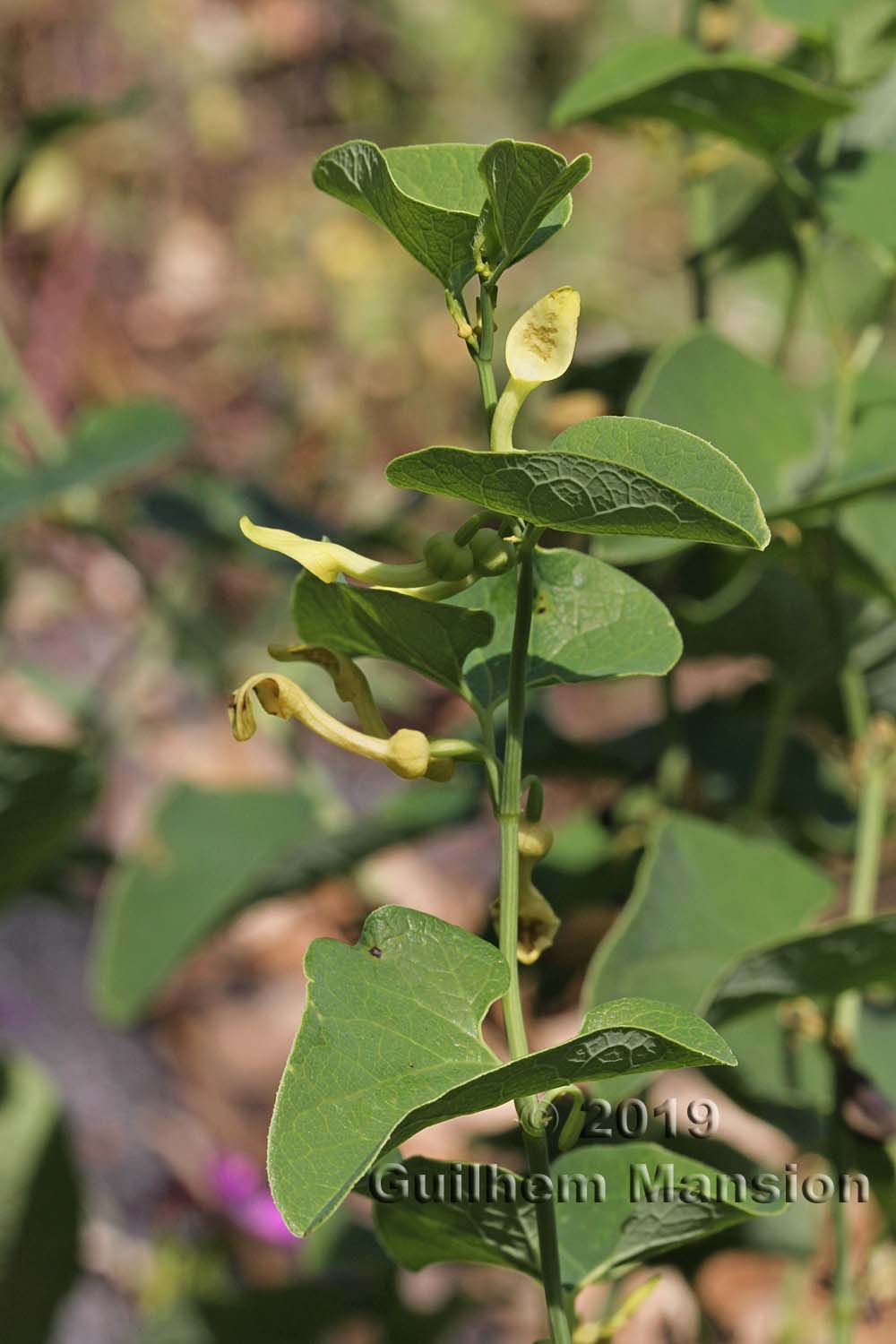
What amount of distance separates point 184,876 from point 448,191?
1.83 feet

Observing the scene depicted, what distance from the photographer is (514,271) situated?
3045mm

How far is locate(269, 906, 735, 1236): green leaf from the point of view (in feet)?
0.92

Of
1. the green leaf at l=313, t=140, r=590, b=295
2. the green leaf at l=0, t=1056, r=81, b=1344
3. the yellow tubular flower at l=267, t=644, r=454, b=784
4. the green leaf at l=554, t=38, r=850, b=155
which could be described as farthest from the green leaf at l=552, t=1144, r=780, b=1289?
the green leaf at l=0, t=1056, r=81, b=1344

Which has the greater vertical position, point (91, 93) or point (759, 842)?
point (759, 842)

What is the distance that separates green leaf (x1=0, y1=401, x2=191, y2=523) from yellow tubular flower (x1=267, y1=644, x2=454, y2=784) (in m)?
0.38

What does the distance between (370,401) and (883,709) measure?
1.96 m

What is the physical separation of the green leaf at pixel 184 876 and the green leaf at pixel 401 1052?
45 centimetres

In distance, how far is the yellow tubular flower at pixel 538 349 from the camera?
0.30m

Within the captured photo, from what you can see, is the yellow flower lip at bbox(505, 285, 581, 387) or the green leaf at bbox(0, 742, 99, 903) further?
the green leaf at bbox(0, 742, 99, 903)

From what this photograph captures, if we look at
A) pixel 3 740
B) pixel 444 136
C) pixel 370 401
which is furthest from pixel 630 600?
pixel 444 136

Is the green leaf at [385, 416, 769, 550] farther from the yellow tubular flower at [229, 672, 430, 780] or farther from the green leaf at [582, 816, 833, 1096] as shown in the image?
the green leaf at [582, 816, 833, 1096]

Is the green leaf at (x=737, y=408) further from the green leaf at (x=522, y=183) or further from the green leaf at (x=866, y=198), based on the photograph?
the green leaf at (x=522, y=183)

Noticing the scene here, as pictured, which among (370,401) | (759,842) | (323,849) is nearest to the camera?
(759,842)

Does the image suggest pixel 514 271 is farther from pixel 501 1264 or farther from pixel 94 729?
pixel 501 1264
